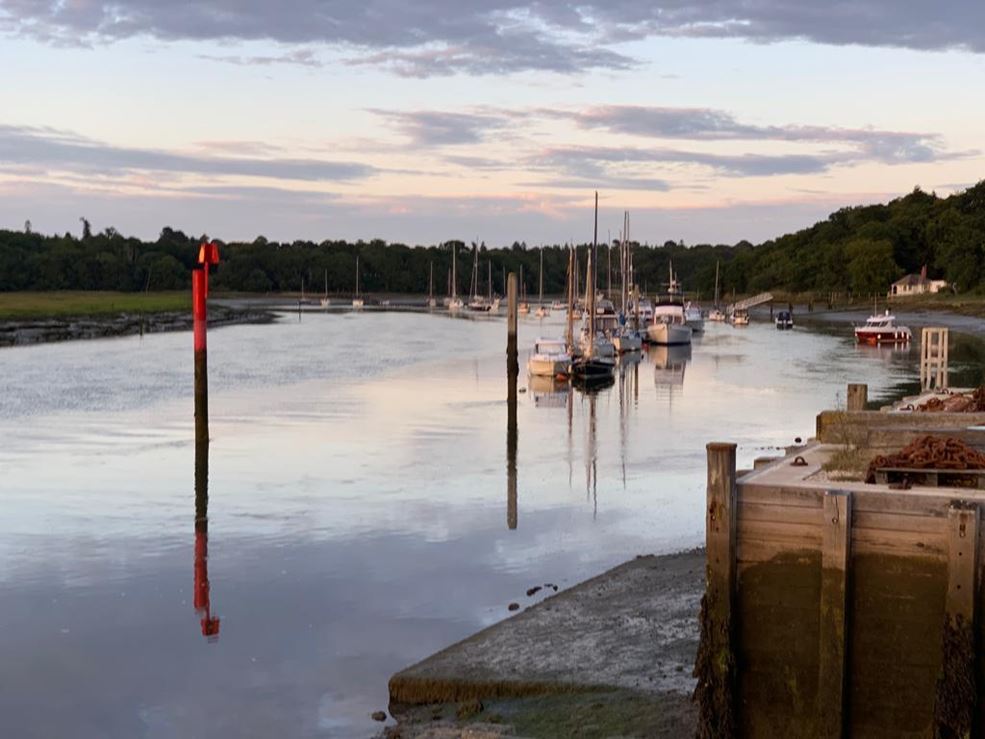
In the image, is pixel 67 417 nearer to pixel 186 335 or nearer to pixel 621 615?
pixel 621 615

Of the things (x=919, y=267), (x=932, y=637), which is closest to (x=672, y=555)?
(x=932, y=637)

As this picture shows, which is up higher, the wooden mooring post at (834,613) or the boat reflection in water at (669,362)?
the wooden mooring post at (834,613)

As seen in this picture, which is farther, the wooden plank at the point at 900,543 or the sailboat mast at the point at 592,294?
the sailboat mast at the point at 592,294

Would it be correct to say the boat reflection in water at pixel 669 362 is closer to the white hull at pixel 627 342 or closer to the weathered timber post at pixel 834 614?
the white hull at pixel 627 342

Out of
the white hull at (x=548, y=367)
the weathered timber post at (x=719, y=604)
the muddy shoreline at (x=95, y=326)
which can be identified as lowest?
the muddy shoreline at (x=95, y=326)

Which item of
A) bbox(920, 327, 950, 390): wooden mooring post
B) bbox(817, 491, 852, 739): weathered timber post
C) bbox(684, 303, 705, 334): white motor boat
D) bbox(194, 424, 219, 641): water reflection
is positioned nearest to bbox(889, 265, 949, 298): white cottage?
bbox(684, 303, 705, 334): white motor boat

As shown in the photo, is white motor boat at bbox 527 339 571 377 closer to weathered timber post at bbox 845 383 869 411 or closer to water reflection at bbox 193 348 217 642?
water reflection at bbox 193 348 217 642

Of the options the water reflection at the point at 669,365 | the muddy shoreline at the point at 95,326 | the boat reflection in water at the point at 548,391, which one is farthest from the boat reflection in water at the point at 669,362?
the muddy shoreline at the point at 95,326

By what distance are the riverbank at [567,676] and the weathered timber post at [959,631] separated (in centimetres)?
238

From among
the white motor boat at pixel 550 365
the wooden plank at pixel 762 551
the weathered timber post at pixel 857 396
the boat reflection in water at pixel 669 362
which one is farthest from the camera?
the boat reflection in water at pixel 669 362

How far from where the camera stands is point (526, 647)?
14.1 meters

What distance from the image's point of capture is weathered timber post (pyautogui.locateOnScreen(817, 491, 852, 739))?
404 inches

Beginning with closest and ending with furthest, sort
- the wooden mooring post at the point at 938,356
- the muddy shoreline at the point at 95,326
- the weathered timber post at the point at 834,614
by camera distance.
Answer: the weathered timber post at the point at 834,614 < the wooden mooring post at the point at 938,356 < the muddy shoreline at the point at 95,326

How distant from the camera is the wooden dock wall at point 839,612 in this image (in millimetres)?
9953
